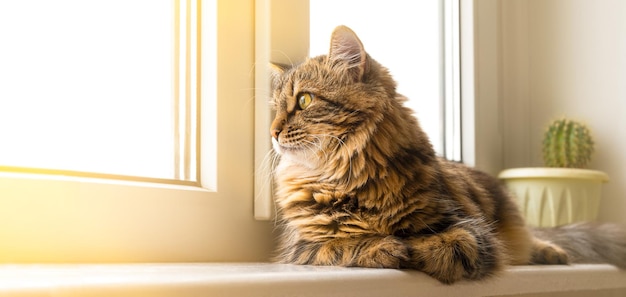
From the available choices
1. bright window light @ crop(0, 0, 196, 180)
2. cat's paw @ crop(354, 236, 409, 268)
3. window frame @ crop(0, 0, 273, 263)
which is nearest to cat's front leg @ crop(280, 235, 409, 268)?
cat's paw @ crop(354, 236, 409, 268)

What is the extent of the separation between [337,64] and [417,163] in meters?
0.23

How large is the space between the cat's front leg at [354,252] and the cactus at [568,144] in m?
0.88

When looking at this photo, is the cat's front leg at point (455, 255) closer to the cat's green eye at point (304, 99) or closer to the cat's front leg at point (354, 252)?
the cat's front leg at point (354, 252)

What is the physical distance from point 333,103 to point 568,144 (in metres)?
0.85

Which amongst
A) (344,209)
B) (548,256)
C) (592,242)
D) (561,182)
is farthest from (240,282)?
(561,182)

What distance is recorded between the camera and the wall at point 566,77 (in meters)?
1.88

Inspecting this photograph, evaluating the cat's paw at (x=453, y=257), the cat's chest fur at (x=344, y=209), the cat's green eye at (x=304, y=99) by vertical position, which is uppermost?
the cat's green eye at (x=304, y=99)

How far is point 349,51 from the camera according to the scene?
4.06 feet

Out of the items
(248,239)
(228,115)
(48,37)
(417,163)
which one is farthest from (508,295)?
(48,37)

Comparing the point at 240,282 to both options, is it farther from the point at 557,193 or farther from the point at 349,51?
the point at 557,193

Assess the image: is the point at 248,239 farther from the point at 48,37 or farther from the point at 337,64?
the point at 48,37

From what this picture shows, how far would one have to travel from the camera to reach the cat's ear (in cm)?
122

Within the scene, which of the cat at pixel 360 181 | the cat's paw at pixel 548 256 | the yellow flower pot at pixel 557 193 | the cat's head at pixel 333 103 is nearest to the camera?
the cat at pixel 360 181

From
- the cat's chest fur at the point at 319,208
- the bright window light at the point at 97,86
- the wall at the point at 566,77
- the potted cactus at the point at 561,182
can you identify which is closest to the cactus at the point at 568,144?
the potted cactus at the point at 561,182
